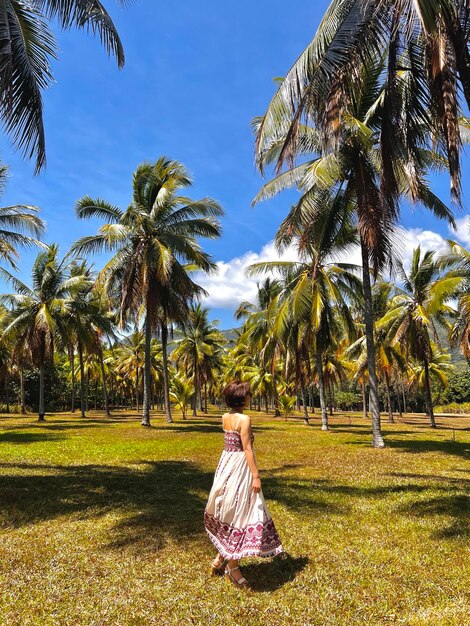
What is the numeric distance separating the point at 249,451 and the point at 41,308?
79.3ft

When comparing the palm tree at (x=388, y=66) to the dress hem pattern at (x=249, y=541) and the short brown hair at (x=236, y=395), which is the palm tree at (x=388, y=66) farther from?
the dress hem pattern at (x=249, y=541)

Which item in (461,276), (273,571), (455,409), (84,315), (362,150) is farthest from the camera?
(455,409)

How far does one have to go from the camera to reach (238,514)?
4270 mm

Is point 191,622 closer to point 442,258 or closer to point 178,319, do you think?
point 178,319

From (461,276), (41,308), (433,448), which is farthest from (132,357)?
(433,448)

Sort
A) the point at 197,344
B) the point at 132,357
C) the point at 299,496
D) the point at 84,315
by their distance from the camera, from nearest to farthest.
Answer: the point at 299,496 → the point at 84,315 → the point at 197,344 → the point at 132,357

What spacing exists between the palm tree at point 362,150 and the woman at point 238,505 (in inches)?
189

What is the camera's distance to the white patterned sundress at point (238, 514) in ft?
13.7

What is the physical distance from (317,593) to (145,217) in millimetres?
19787

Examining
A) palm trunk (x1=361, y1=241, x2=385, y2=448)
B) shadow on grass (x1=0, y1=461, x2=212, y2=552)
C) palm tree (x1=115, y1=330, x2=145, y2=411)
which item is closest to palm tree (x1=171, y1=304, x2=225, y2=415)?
palm tree (x1=115, y1=330, x2=145, y2=411)

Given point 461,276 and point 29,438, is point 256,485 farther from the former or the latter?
point 461,276

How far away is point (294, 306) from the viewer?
61.1 ft

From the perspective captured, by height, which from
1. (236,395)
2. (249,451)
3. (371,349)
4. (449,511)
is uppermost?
(371,349)

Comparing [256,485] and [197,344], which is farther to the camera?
[197,344]
